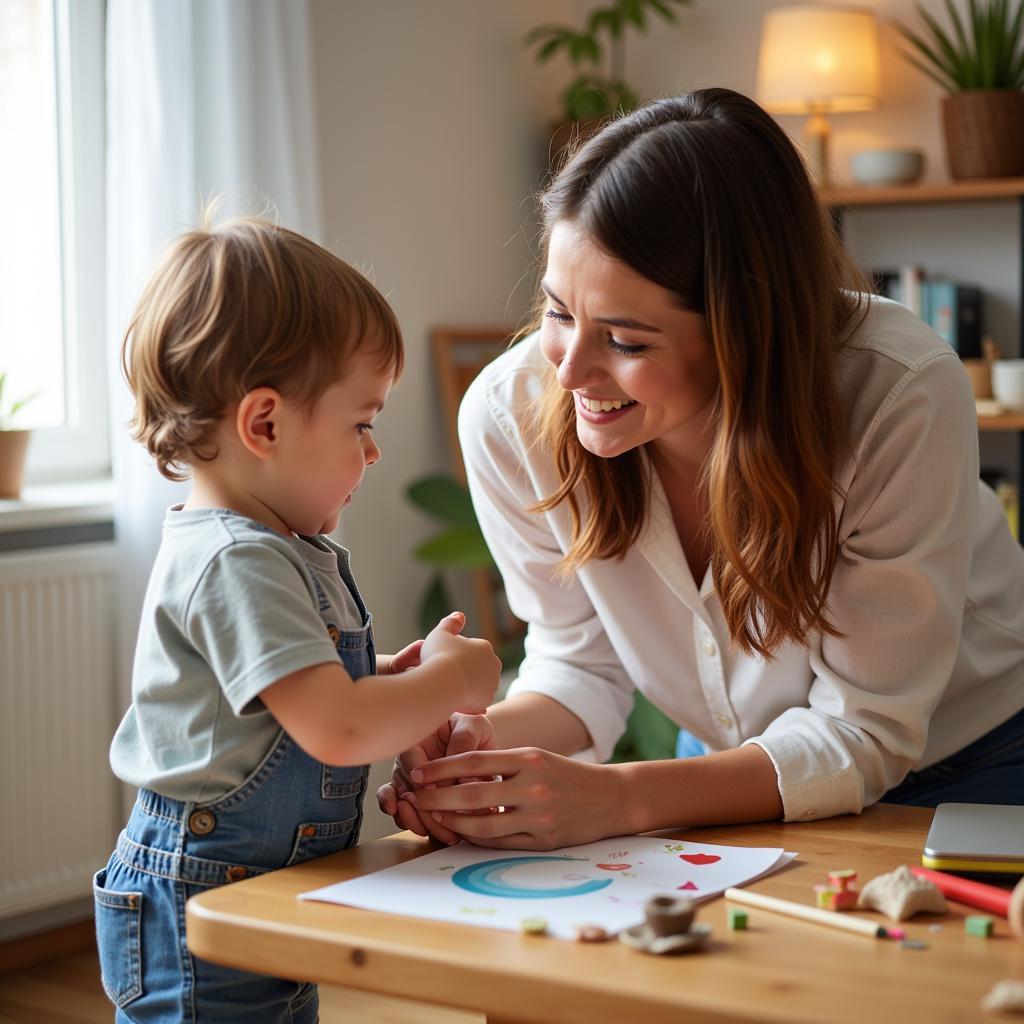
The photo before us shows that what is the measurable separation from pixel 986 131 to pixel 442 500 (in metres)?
1.66

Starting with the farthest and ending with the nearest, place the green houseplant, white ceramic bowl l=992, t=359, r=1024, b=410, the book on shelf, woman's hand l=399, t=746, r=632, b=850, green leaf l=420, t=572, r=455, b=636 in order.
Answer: the book on shelf
green leaf l=420, t=572, r=455, b=636
white ceramic bowl l=992, t=359, r=1024, b=410
the green houseplant
woman's hand l=399, t=746, r=632, b=850

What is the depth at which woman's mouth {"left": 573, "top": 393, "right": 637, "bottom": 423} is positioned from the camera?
1.35m

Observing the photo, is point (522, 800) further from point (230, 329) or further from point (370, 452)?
point (230, 329)

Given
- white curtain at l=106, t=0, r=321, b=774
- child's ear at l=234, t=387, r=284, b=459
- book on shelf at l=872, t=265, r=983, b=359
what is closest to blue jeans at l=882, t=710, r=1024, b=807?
child's ear at l=234, t=387, r=284, b=459

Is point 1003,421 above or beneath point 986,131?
beneath

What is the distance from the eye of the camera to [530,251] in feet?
13.3

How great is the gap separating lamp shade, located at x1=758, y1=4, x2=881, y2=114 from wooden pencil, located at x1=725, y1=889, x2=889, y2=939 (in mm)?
3026

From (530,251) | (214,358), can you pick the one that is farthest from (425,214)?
(214,358)

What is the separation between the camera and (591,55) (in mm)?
3719

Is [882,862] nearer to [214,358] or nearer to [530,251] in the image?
[214,358]

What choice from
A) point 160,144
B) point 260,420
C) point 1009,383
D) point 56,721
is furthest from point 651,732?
point 260,420

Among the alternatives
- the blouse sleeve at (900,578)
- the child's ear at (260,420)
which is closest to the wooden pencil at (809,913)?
the blouse sleeve at (900,578)

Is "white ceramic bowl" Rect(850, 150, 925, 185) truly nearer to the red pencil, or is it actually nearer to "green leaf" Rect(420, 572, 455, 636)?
"green leaf" Rect(420, 572, 455, 636)

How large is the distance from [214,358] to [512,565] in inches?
25.5
